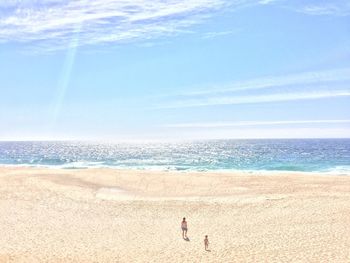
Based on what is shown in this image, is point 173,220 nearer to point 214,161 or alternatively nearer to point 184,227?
point 184,227

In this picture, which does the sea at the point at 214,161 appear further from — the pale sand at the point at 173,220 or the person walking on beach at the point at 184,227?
the person walking on beach at the point at 184,227

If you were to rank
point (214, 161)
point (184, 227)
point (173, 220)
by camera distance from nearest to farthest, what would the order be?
point (184, 227), point (173, 220), point (214, 161)

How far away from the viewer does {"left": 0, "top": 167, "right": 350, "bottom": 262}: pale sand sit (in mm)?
21594

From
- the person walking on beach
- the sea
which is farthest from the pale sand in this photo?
the sea

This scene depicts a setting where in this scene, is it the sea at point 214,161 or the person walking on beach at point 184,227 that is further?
the sea at point 214,161

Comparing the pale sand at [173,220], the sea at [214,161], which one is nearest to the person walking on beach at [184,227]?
the pale sand at [173,220]

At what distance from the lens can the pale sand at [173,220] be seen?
850 inches

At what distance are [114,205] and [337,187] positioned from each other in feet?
64.2

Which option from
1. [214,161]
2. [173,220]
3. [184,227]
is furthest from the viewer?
[214,161]

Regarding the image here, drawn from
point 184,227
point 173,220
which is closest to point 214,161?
point 173,220

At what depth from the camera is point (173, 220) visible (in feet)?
95.2

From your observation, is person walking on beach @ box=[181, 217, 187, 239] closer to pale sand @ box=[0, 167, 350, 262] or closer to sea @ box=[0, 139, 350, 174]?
pale sand @ box=[0, 167, 350, 262]

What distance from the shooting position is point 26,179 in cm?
4706

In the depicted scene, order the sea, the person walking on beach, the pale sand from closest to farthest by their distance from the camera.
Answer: the pale sand → the person walking on beach → the sea
